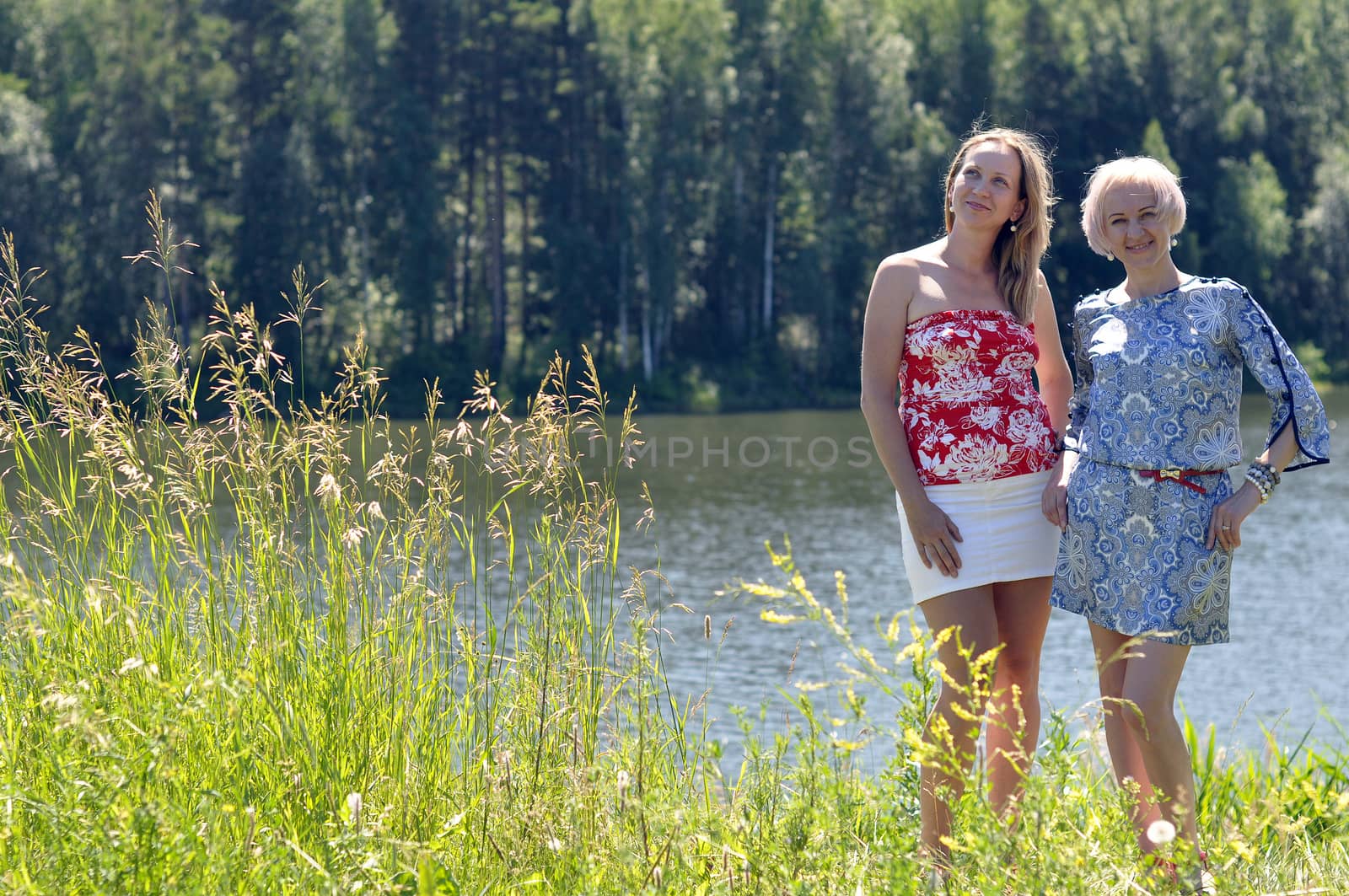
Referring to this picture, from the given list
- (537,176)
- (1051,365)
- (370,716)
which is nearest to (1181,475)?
(1051,365)

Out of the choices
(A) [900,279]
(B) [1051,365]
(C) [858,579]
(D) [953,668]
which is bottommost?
(C) [858,579]

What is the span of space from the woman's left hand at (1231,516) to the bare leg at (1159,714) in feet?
0.78

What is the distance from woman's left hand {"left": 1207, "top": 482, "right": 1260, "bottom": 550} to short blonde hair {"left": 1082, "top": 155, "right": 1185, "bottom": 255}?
58 centimetres

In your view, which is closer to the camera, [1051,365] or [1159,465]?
[1159,465]

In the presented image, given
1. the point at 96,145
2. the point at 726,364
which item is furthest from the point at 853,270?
the point at 96,145

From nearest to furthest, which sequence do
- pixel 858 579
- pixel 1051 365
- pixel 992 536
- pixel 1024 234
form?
1. pixel 992 536
2. pixel 1024 234
3. pixel 1051 365
4. pixel 858 579

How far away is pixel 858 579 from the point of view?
1312 centimetres

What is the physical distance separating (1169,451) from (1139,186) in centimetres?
58

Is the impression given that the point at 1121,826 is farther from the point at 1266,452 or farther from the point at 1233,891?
the point at 1266,452

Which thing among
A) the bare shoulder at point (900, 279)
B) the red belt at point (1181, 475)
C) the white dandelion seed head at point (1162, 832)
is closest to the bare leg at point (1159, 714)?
the red belt at point (1181, 475)

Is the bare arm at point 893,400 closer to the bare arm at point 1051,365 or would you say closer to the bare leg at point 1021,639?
the bare leg at point 1021,639

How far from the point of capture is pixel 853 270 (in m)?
35.3

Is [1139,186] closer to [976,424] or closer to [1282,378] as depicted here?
[1282,378]

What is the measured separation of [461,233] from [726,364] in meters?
7.56
